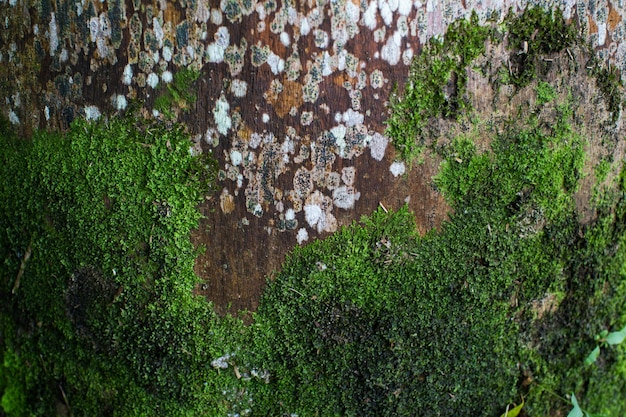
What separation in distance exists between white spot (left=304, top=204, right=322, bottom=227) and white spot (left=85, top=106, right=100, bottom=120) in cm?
90

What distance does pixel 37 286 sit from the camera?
247cm

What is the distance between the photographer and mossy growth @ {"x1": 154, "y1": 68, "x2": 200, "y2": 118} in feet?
6.90

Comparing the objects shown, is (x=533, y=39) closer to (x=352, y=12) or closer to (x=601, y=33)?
(x=601, y=33)

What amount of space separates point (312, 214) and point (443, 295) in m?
0.64

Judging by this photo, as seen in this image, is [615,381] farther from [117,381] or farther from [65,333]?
[65,333]

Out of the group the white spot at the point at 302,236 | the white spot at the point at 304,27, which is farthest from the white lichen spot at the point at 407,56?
the white spot at the point at 302,236

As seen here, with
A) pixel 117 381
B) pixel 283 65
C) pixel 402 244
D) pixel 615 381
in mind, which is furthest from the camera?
pixel 615 381

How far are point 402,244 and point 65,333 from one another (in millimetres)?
1496

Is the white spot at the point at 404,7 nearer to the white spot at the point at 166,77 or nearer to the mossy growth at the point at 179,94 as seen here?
the mossy growth at the point at 179,94

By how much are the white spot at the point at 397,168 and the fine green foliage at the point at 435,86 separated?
0.04 meters

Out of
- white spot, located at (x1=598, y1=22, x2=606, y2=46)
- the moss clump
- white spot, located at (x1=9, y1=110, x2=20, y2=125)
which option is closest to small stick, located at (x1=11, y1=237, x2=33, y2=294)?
white spot, located at (x1=9, y1=110, x2=20, y2=125)

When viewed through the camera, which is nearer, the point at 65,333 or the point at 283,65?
the point at 283,65

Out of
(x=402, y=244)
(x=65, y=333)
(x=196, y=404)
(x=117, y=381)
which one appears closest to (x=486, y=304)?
(x=402, y=244)

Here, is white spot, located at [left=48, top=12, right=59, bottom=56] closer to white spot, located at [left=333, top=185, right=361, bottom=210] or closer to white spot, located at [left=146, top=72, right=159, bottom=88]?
white spot, located at [left=146, top=72, right=159, bottom=88]
